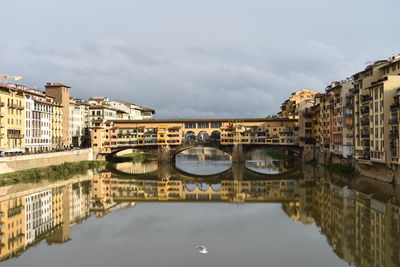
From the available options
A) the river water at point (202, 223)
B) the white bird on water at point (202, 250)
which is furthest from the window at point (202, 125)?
the white bird on water at point (202, 250)

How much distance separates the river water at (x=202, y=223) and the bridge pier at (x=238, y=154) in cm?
2840

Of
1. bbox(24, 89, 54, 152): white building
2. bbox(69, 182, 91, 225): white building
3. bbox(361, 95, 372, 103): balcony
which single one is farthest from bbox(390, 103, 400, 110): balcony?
bbox(24, 89, 54, 152): white building

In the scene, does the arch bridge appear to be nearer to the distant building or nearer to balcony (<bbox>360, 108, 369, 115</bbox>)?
the distant building

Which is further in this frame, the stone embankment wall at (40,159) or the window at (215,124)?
the window at (215,124)

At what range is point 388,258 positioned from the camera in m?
23.2

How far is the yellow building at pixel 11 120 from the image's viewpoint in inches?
2285

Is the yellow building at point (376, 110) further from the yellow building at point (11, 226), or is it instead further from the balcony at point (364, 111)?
the yellow building at point (11, 226)

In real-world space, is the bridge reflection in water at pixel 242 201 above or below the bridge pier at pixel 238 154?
below

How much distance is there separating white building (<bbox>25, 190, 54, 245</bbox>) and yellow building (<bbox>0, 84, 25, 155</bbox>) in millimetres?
17389

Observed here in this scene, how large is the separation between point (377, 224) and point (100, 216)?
Result: 22126mm

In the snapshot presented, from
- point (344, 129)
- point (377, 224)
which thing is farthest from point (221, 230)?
point (344, 129)

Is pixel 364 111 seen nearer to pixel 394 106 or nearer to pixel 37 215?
pixel 394 106

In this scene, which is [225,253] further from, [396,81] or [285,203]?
[396,81]

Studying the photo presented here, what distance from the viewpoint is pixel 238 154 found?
84438mm
